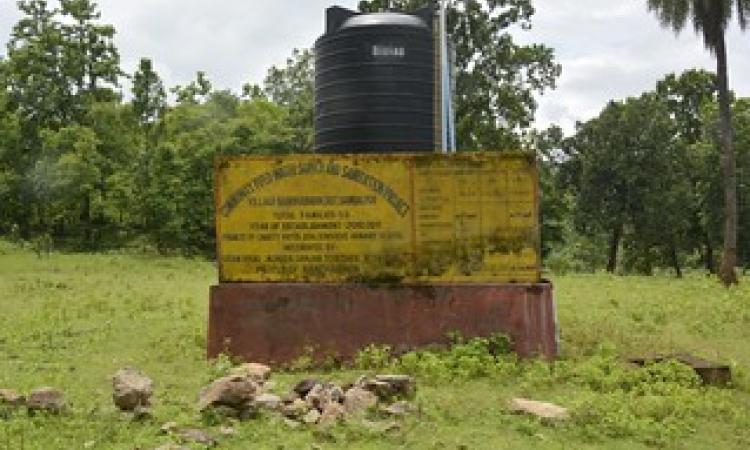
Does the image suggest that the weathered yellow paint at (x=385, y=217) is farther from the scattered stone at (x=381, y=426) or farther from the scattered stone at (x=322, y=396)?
the scattered stone at (x=381, y=426)

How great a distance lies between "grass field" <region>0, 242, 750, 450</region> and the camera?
559 cm

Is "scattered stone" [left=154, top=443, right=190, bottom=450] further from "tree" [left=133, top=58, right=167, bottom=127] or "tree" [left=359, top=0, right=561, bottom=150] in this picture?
"tree" [left=133, top=58, right=167, bottom=127]

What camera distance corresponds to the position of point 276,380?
24.9 feet

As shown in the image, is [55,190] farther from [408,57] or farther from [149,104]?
[408,57]

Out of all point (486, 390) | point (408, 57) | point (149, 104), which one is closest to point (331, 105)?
point (408, 57)

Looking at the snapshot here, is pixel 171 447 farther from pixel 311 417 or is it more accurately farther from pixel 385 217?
pixel 385 217

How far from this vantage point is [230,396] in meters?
5.81

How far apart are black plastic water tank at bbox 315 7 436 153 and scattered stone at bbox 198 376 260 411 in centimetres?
499

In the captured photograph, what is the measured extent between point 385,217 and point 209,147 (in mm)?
23247

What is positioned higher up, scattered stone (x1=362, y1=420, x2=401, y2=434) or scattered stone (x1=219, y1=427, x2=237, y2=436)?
scattered stone (x1=219, y1=427, x2=237, y2=436)

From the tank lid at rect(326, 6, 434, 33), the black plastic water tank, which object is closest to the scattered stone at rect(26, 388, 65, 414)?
the black plastic water tank

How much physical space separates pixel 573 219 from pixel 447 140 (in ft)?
84.2

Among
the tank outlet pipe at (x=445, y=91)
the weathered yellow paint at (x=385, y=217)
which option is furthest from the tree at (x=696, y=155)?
the weathered yellow paint at (x=385, y=217)

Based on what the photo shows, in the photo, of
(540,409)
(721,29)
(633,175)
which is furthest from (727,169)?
(540,409)
